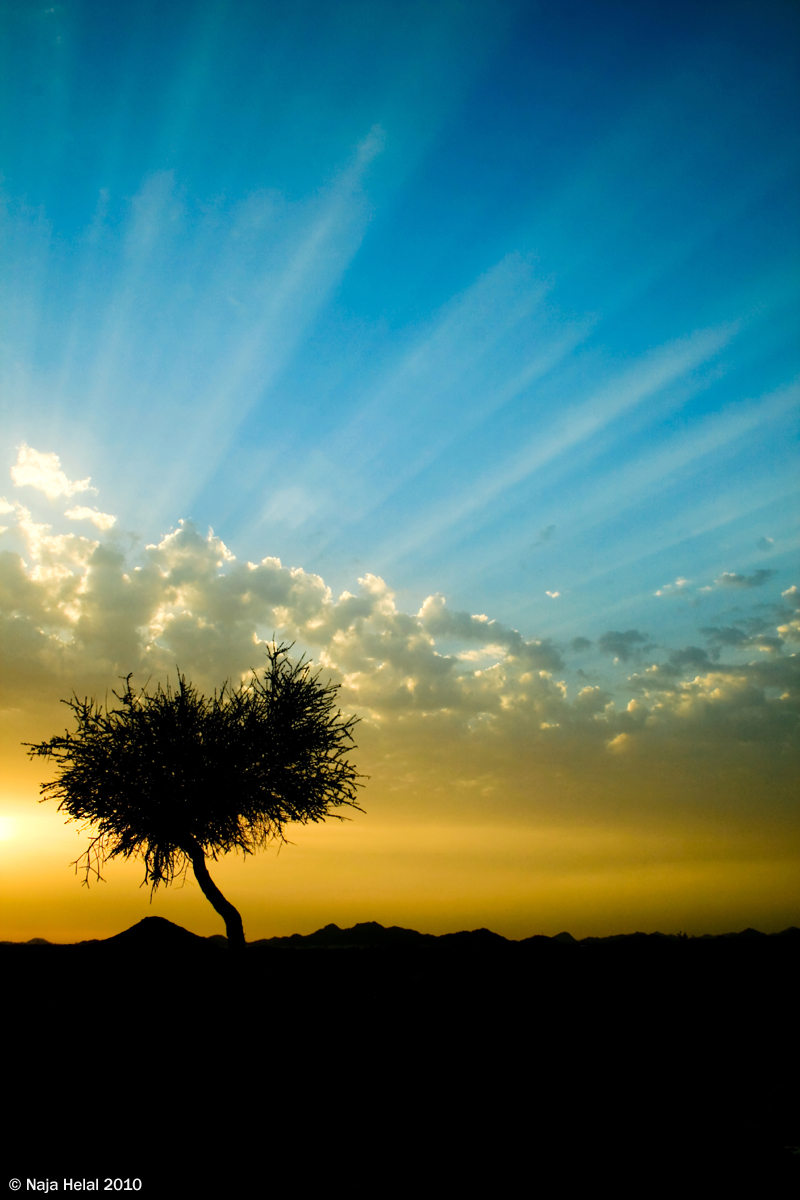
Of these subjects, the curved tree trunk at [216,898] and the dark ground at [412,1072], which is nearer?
the dark ground at [412,1072]

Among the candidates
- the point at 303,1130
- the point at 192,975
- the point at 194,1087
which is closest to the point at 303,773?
the point at 192,975

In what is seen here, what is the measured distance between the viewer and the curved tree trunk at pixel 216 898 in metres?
18.7

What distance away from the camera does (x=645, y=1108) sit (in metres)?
8.10

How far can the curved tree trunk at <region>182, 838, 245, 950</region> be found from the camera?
18703 millimetres

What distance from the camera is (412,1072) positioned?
9375 millimetres

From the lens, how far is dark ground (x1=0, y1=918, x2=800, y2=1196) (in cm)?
692

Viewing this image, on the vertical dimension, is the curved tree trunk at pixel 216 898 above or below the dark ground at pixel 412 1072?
above

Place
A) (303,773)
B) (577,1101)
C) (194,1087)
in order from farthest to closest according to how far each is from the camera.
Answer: (303,773) → (194,1087) → (577,1101)

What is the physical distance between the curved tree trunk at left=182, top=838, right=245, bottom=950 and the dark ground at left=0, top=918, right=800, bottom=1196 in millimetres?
2840

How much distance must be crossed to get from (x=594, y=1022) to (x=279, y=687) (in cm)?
1444

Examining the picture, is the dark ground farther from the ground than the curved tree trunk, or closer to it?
closer to it

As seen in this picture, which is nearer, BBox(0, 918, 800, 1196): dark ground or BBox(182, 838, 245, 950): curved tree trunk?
BBox(0, 918, 800, 1196): dark ground

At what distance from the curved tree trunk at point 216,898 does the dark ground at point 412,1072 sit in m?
2.84

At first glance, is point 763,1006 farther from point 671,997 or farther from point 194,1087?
point 194,1087
